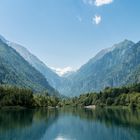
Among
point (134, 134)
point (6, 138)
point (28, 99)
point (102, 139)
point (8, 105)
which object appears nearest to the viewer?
point (6, 138)

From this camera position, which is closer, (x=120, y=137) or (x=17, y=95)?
(x=120, y=137)

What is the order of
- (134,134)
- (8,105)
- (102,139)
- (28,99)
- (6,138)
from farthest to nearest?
(28,99)
(8,105)
(134,134)
(102,139)
(6,138)

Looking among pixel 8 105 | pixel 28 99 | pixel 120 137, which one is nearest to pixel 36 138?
pixel 120 137

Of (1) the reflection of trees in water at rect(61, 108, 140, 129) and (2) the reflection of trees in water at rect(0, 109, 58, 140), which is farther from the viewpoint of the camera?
(1) the reflection of trees in water at rect(61, 108, 140, 129)

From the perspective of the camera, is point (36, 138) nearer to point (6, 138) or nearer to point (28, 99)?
point (6, 138)

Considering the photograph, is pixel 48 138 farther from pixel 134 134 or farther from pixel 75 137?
pixel 134 134

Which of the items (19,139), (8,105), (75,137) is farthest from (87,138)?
(8,105)

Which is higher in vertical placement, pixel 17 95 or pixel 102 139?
pixel 17 95

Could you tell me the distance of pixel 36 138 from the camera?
65.1m

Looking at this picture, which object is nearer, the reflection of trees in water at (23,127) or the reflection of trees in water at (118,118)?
the reflection of trees in water at (23,127)

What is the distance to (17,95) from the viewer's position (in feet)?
607

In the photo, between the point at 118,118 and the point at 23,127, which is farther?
the point at 118,118

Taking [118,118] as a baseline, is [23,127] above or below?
below

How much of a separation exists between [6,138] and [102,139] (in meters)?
19.8
